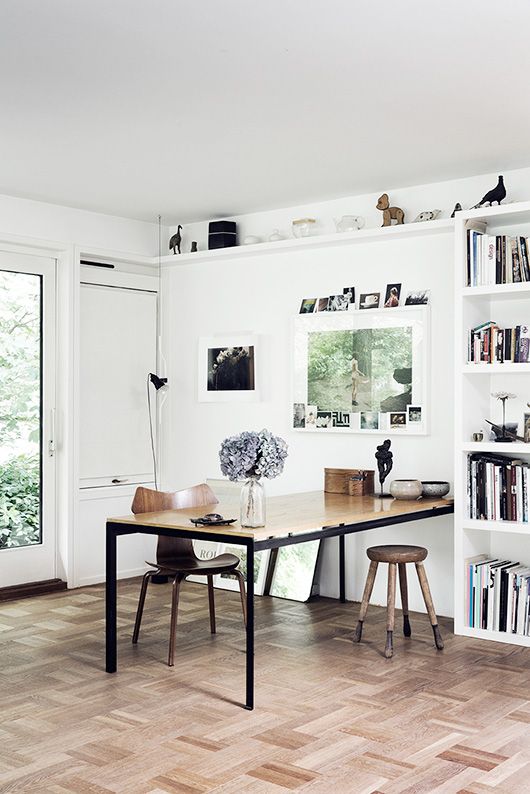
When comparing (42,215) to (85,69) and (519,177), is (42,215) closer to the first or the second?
(85,69)

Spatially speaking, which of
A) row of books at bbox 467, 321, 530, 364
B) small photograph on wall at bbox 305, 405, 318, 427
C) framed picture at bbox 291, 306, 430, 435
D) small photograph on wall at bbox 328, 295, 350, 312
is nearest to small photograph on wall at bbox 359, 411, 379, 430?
framed picture at bbox 291, 306, 430, 435

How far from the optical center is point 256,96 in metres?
4.09

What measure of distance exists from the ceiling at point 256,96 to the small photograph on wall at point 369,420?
1422mm

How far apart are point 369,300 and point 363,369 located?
447 millimetres

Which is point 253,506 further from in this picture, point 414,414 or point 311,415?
point 311,415

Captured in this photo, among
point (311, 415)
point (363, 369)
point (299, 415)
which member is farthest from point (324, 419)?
point (363, 369)

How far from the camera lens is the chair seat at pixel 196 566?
4613 millimetres

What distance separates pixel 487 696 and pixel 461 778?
94 cm

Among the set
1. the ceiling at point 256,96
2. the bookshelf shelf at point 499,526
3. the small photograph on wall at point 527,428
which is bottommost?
the bookshelf shelf at point 499,526

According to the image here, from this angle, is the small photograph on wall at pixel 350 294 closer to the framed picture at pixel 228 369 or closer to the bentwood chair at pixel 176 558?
the framed picture at pixel 228 369

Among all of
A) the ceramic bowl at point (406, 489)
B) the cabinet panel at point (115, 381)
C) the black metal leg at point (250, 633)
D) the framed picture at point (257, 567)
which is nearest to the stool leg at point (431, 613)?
the ceramic bowl at point (406, 489)

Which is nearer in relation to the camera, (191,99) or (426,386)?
(191,99)

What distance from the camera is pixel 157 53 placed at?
3.58 meters

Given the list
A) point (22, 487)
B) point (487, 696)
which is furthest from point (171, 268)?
point (487, 696)
